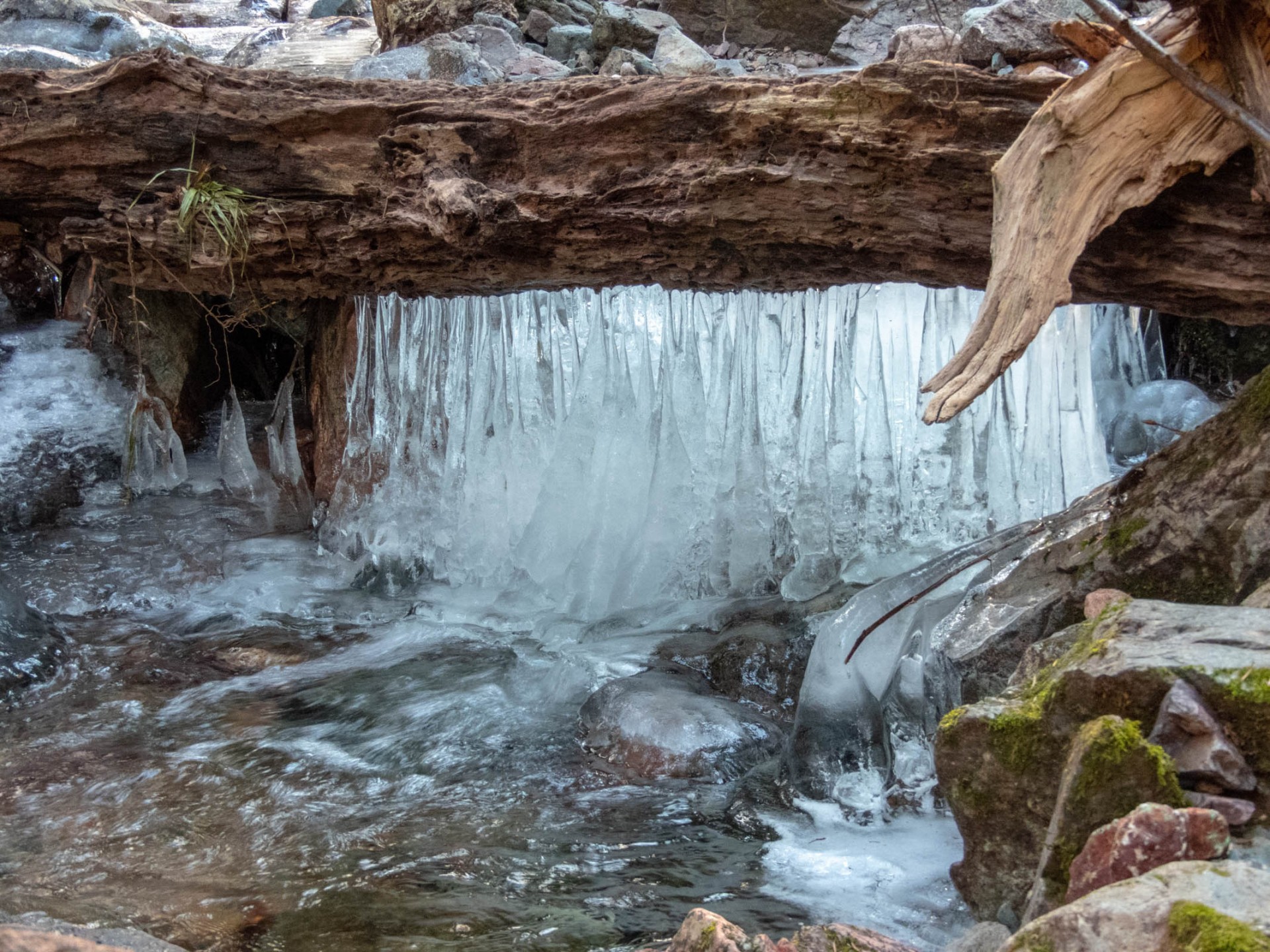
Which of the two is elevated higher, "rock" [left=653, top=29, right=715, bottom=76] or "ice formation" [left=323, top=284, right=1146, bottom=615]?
"rock" [left=653, top=29, right=715, bottom=76]

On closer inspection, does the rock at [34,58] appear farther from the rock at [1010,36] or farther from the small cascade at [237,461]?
the rock at [1010,36]

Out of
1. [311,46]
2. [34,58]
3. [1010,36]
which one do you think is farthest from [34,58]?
[1010,36]

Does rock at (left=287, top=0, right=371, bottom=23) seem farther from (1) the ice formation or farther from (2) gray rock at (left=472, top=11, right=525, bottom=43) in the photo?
(1) the ice formation

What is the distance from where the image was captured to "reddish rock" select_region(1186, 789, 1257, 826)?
168 centimetres

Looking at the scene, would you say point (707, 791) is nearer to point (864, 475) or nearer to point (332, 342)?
point (864, 475)

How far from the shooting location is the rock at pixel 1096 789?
1.74 meters

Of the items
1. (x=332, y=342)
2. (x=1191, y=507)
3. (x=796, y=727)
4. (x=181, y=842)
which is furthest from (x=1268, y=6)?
(x=332, y=342)

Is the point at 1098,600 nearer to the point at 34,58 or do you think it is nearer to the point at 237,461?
the point at 237,461

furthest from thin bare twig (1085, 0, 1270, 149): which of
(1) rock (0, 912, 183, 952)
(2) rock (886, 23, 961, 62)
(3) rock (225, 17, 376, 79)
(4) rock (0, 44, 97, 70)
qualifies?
(3) rock (225, 17, 376, 79)

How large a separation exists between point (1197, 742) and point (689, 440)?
3806 millimetres

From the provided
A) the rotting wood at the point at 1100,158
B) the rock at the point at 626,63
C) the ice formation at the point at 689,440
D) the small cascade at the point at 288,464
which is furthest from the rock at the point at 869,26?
the rotting wood at the point at 1100,158

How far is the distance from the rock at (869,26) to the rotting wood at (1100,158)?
6.71 metres

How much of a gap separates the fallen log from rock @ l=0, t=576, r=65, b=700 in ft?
4.78

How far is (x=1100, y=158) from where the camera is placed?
112 inches
